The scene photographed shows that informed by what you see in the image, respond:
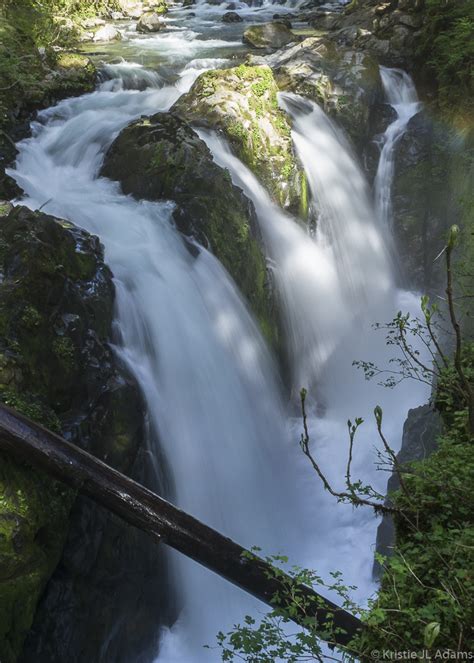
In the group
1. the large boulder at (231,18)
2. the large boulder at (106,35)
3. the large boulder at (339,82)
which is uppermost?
the large boulder at (231,18)

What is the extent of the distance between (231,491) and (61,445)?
3.26 m

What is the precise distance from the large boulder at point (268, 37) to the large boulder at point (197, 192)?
8252 mm

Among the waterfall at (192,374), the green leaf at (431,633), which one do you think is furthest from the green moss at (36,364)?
the green leaf at (431,633)

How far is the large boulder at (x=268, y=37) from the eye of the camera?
51.5 ft

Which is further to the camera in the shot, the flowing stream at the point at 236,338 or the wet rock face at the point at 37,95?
the wet rock face at the point at 37,95

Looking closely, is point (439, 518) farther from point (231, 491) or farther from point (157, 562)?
A: point (231, 491)

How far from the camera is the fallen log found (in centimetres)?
385

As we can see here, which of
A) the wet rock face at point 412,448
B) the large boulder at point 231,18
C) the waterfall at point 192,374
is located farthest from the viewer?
the large boulder at point 231,18

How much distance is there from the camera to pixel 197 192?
8.38 metres

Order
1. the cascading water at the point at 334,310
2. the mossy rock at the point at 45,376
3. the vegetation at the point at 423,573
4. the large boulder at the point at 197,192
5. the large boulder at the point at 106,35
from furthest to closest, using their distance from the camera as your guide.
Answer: the large boulder at the point at 106,35, the large boulder at the point at 197,192, the cascading water at the point at 334,310, the mossy rock at the point at 45,376, the vegetation at the point at 423,573

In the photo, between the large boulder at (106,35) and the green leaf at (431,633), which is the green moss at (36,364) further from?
the large boulder at (106,35)

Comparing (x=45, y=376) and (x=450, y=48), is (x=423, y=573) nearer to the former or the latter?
(x=45, y=376)

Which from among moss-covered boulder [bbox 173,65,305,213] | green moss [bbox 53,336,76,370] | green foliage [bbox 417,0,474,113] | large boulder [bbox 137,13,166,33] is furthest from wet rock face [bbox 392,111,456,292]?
large boulder [bbox 137,13,166,33]

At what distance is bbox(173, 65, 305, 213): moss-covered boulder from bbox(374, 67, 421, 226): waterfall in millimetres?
2615
